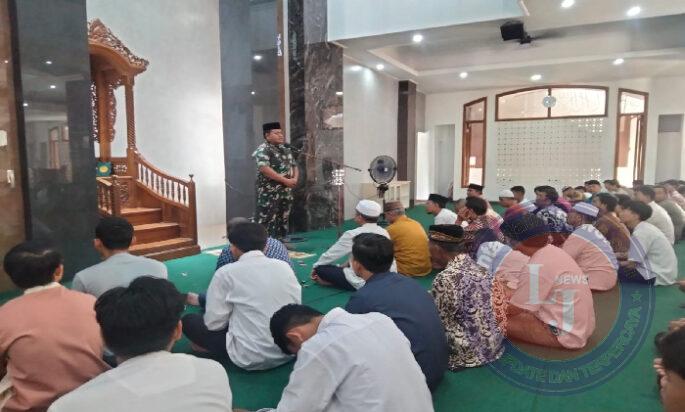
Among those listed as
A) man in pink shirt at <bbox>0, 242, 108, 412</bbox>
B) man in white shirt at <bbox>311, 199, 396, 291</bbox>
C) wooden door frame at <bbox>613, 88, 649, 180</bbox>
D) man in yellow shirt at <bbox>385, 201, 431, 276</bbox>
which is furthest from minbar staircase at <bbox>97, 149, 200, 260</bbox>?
wooden door frame at <bbox>613, 88, 649, 180</bbox>

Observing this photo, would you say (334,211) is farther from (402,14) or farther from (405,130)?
(405,130)

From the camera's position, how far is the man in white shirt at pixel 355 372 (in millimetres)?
1224

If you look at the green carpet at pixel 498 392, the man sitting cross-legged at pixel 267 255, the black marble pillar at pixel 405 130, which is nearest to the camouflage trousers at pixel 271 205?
the man sitting cross-legged at pixel 267 255

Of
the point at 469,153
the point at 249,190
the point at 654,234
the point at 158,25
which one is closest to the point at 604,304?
the point at 654,234

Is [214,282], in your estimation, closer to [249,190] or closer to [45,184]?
[45,184]

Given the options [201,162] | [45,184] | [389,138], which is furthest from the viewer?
[389,138]

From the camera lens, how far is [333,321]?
131 cm

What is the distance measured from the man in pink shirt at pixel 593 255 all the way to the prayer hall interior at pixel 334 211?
18 millimetres

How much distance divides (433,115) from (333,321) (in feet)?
37.8

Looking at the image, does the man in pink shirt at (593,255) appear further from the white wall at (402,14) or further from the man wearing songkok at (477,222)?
the white wall at (402,14)

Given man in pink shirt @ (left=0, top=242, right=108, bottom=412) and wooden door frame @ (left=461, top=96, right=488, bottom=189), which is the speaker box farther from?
man in pink shirt @ (left=0, top=242, right=108, bottom=412)

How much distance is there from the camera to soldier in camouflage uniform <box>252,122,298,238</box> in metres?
5.14

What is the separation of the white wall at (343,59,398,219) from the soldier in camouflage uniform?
3.05 meters

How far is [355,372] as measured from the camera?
1.22 metres
